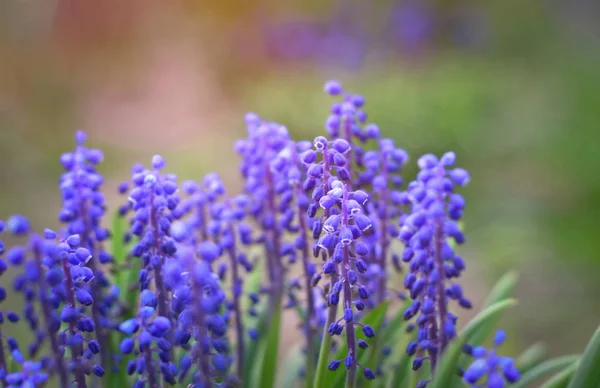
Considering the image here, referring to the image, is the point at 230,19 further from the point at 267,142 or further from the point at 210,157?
the point at 267,142

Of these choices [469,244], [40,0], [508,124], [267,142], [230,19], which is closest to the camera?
[267,142]

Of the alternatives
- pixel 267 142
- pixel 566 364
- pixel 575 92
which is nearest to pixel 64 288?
pixel 267 142

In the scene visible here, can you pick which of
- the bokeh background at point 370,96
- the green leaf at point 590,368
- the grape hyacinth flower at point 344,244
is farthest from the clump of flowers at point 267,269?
the bokeh background at point 370,96

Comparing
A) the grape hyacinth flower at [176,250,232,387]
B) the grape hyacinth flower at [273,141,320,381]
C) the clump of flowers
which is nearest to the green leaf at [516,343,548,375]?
the clump of flowers

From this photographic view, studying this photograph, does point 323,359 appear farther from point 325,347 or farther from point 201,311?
point 201,311

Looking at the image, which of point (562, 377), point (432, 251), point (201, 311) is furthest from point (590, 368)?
Answer: point (201, 311)
